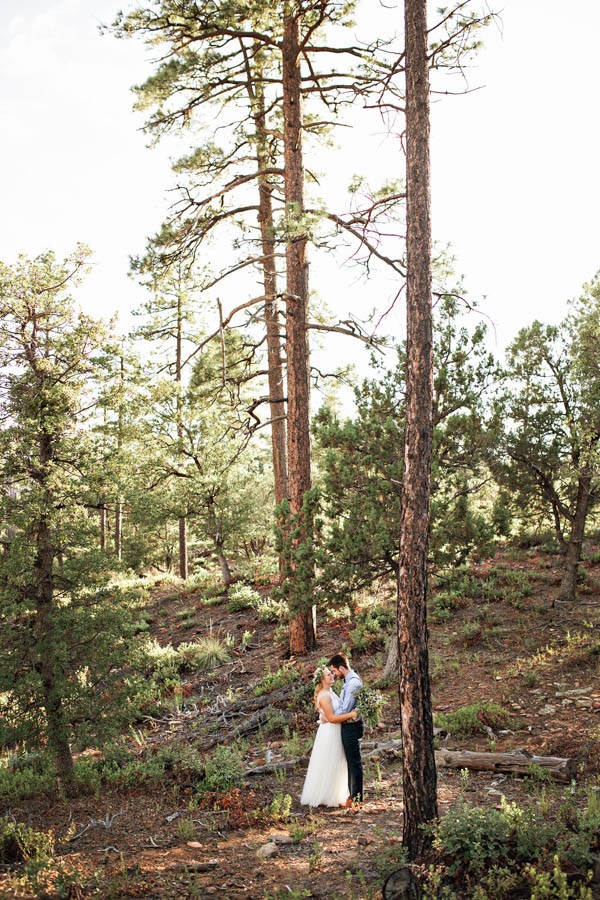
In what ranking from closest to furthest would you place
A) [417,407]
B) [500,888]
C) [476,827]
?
[500,888]
[476,827]
[417,407]

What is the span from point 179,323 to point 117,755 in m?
18.4

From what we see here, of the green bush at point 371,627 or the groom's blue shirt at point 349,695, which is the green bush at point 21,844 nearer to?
the groom's blue shirt at point 349,695

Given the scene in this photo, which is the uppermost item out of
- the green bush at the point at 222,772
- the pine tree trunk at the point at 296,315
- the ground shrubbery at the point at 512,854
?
the pine tree trunk at the point at 296,315

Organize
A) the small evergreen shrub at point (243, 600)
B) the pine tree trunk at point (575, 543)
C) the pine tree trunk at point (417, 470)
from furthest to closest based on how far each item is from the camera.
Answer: the small evergreen shrub at point (243, 600)
the pine tree trunk at point (575, 543)
the pine tree trunk at point (417, 470)

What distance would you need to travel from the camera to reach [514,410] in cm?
1486

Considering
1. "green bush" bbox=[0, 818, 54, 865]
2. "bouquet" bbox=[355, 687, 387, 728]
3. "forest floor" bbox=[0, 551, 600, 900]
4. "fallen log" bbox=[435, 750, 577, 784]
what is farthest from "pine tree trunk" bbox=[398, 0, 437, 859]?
"green bush" bbox=[0, 818, 54, 865]

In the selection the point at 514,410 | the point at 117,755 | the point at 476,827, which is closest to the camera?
the point at 476,827

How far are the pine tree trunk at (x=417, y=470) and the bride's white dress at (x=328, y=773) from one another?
2.12 meters

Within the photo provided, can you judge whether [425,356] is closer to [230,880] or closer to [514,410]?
[230,880]

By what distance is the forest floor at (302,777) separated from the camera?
584 cm

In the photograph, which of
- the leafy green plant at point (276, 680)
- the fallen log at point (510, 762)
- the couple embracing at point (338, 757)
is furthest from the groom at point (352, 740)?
the leafy green plant at point (276, 680)

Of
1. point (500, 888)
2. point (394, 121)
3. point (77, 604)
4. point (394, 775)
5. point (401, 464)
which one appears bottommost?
point (394, 775)

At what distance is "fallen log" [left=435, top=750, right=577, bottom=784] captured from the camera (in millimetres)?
7633

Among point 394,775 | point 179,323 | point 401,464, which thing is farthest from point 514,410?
point 179,323
